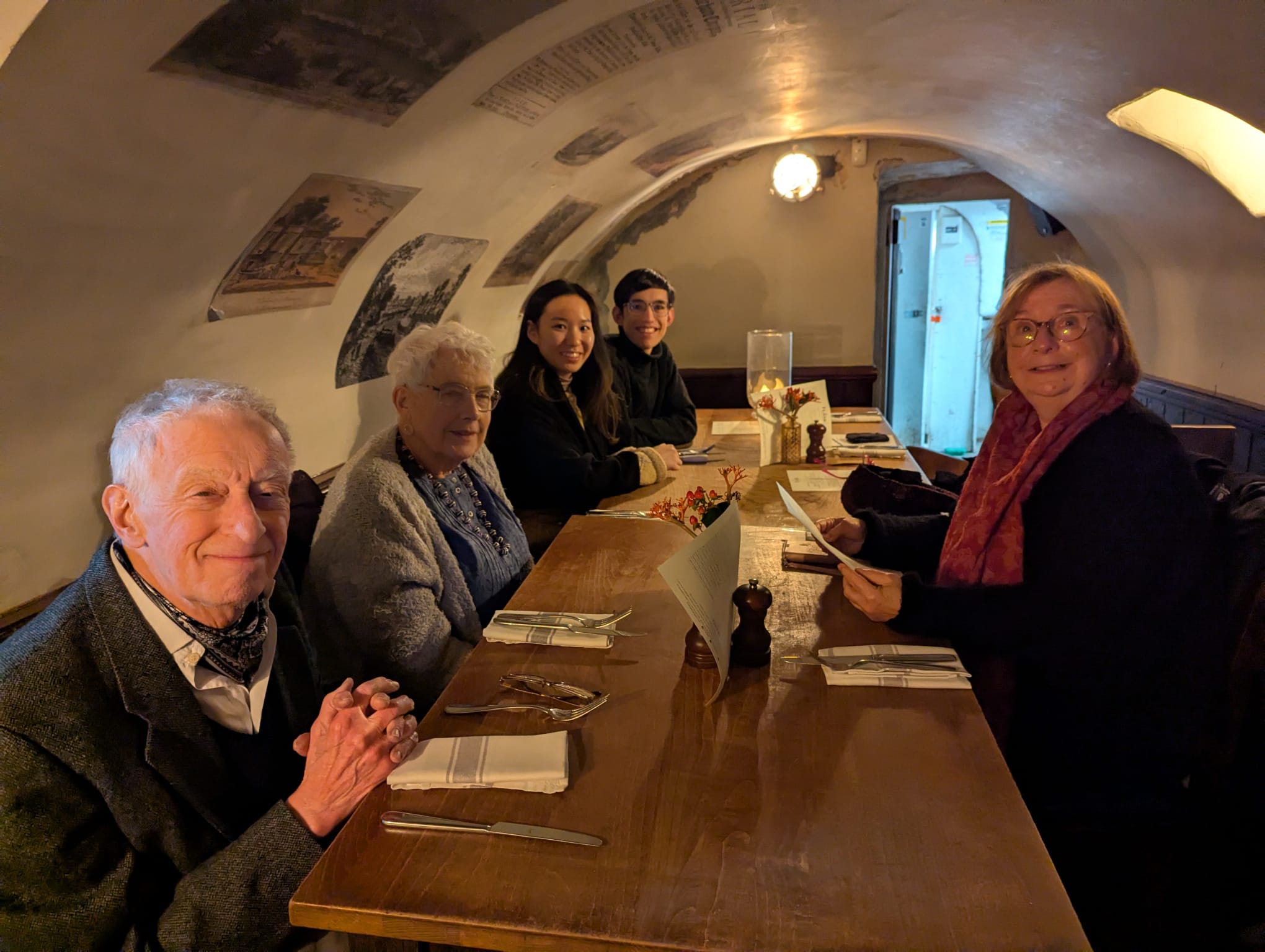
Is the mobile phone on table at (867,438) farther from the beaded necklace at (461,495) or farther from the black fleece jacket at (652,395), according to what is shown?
the beaded necklace at (461,495)

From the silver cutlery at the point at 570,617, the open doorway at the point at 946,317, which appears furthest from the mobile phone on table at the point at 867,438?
the open doorway at the point at 946,317

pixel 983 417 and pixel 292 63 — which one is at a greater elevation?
pixel 292 63

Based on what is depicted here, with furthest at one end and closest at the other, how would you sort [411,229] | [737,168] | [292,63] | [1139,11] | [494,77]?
[737,168] < [411,229] < [494,77] < [1139,11] < [292,63]

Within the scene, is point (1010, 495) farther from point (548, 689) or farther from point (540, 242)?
point (540, 242)

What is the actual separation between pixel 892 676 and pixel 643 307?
2.70 meters

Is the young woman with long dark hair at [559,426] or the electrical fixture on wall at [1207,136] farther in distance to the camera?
the young woman with long dark hair at [559,426]

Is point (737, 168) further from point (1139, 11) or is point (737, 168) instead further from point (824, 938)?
point (824, 938)

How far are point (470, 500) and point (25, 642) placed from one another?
1.15 meters

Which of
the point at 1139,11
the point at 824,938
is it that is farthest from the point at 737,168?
the point at 824,938

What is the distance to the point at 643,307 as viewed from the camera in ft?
12.3

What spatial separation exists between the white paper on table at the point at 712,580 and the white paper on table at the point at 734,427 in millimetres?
2298

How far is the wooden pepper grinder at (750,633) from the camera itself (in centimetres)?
136

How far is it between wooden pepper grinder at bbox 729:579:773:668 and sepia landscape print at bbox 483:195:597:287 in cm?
302

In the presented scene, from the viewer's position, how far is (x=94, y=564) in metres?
1.18
